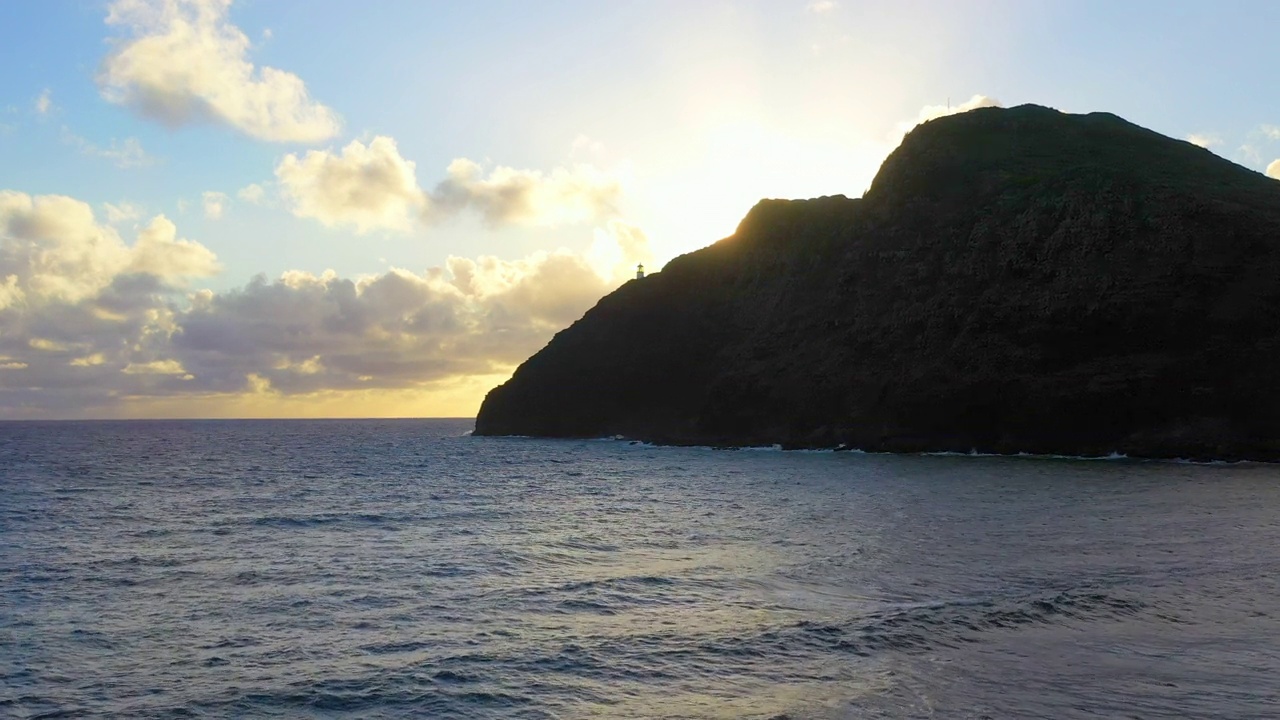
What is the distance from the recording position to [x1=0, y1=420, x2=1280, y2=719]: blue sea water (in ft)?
50.3

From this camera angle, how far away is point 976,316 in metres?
99.2

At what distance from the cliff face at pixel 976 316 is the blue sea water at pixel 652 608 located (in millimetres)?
40342

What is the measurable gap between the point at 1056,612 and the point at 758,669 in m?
8.18

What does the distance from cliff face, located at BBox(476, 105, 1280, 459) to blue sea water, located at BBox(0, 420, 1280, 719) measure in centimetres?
4034

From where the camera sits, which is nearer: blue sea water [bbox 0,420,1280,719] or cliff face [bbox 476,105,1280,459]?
blue sea water [bbox 0,420,1280,719]

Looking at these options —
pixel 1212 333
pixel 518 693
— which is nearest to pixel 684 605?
pixel 518 693

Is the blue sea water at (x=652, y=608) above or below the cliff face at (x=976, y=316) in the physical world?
below

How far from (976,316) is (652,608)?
86.0 m

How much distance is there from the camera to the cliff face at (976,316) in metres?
84.6

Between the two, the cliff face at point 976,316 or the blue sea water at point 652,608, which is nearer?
the blue sea water at point 652,608

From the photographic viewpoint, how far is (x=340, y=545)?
109 ft

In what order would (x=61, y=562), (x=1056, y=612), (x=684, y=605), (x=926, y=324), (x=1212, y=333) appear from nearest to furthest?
1. (x=1056, y=612)
2. (x=684, y=605)
3. (x=61, y=562)
4. (x=1212, y=333)
5. (x=926, y=324)

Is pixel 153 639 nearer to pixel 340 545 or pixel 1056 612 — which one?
pixel 340 545

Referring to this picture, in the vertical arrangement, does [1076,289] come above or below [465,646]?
above
